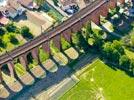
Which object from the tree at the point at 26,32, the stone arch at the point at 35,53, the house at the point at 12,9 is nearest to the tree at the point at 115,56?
the stone arch at the point at 35,53

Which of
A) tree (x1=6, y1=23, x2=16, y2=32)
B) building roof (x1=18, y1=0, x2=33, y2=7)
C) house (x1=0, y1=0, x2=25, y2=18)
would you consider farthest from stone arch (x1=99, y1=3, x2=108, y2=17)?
tree (x1=6, y1=23, x2=16, y2=32)

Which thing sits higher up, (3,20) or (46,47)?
(3,20)

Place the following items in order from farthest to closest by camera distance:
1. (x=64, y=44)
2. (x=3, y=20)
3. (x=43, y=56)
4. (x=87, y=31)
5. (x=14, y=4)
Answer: (x=14, y=4)
(x=3, y=20)
(x=87, y=31)
(x=64, y=44)
(x=43, y=56)

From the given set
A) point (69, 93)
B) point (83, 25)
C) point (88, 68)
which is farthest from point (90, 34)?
point (69, 93)

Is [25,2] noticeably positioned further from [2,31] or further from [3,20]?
[2,31]

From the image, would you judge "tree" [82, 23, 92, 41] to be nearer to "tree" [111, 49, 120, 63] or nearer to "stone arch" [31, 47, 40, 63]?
"tree" [111, 49, 120, 63]

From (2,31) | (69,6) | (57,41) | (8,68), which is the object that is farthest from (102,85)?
(2,31)

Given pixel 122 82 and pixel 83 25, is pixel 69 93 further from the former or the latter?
pixel 83 25
